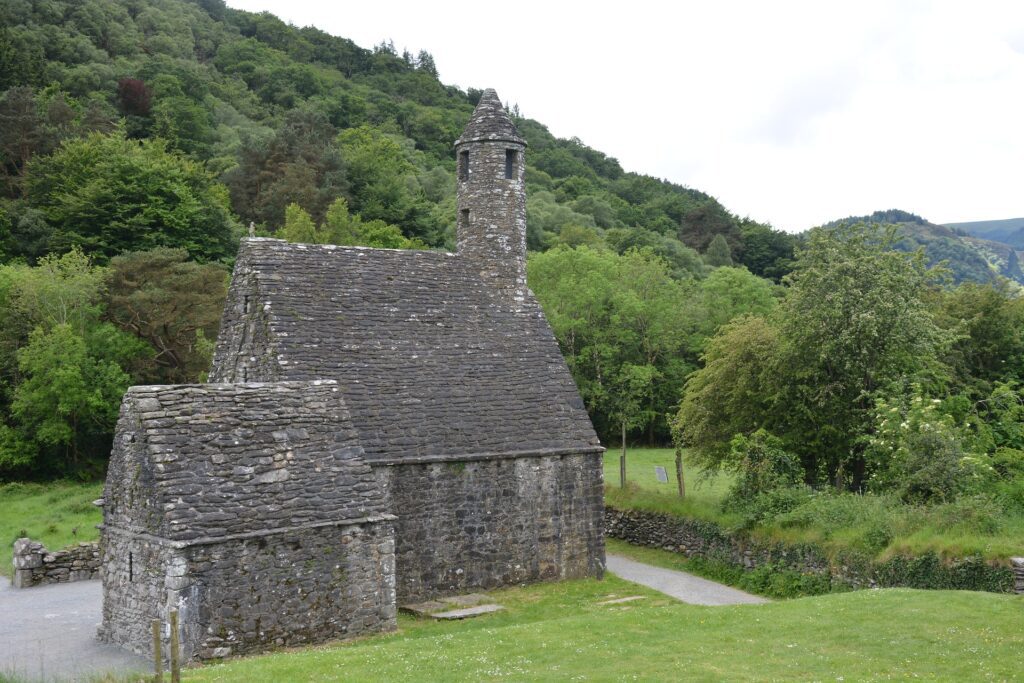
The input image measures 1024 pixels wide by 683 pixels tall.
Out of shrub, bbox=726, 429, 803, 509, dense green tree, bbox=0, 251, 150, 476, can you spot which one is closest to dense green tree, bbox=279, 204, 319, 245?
dense green tree, bbox=0, 251, 150, 476

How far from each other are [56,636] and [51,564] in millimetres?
6069

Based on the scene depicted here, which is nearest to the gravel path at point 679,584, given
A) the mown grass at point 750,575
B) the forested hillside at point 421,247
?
the mown grass at point 750,575

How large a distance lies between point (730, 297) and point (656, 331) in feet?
37.9

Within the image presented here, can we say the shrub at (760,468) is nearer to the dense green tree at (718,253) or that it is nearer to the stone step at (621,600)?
the stone step at (621,600)

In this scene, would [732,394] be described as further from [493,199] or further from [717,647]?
[717,647]

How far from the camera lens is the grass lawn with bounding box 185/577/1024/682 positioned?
12.3 meters

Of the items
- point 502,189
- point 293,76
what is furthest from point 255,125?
point 502,189

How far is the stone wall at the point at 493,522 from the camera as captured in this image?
20.2 metres

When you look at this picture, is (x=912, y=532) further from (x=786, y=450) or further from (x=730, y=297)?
(x=730, y=297)

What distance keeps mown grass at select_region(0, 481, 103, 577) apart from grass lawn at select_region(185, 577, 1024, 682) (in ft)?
47.9

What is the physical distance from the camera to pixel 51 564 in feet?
74.9

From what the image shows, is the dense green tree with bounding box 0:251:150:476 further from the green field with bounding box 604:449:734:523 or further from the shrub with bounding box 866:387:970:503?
the shrub with bounding box 866:387:970:503

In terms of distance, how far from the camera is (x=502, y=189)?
2611 cm

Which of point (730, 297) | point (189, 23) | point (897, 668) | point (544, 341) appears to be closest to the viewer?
point (897, 668)
